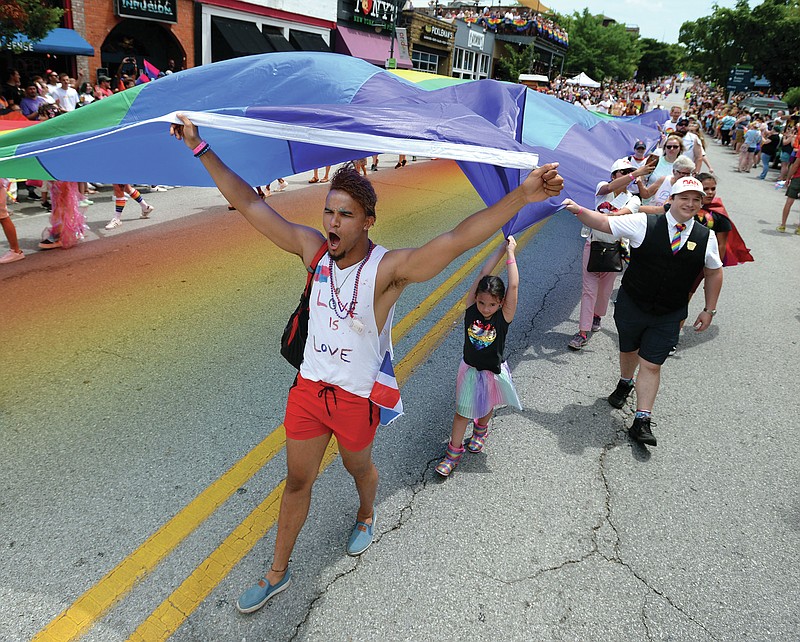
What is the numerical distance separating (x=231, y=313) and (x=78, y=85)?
13962 mm

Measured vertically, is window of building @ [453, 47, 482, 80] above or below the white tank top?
above

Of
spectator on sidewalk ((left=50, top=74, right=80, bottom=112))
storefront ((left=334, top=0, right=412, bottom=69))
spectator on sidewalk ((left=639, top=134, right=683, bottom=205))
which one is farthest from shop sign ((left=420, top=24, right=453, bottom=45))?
spectator on sidewalk ((left=639, top=134, right=683, bottom=205))

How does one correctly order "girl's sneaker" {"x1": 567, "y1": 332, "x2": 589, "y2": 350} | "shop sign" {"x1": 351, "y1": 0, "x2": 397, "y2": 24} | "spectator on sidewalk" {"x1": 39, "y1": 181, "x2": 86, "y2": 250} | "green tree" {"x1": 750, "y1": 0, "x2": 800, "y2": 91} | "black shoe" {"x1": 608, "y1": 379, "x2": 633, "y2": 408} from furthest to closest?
"green tree" {"x1": 750, "y1": 0, "x2": 800, "y2": 91} → "shop sign" {"x1": 351, "y1": 0, "x2": 397, "y2": 24} → "spectator on sidewalk" {"x1": 39, "y1": 181, "x2": 86, "y2": 250} → "girl's sneaker" {"x1": 567, "y1": 332, "x2": 589, "y2": 350} → "black shoe" {"x1": 608, "y1": 379, "x2": 633, "y2": 408}

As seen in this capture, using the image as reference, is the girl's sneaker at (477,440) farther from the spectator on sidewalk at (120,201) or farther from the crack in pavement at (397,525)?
the spectator on sidewalk at (120,201)

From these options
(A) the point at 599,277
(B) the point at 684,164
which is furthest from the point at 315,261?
(B) the point at 684,164

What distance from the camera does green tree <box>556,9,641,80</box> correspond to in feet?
215

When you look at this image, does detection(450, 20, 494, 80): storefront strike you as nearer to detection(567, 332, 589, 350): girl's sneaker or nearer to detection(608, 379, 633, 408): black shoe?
detection(567, 332, 589, 350): girl's sneaker

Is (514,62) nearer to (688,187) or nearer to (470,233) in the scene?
(688,187)

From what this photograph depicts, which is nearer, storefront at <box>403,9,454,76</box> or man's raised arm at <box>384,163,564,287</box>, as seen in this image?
man's raised arm at <box>384,163,564,287</box>

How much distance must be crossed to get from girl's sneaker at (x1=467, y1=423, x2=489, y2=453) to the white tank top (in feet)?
4.89

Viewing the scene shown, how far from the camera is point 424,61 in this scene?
36531 millimetres

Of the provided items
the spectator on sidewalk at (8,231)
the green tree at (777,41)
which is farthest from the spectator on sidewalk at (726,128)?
the spectator on sidewalk at (8,231)

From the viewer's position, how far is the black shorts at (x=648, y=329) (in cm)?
410

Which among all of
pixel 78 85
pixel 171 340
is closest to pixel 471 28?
pixel 78 85
